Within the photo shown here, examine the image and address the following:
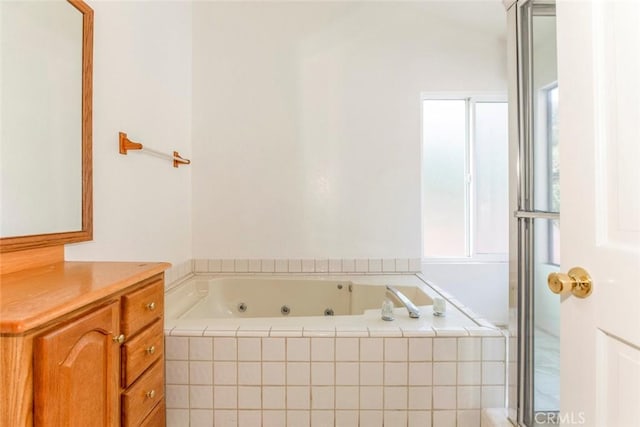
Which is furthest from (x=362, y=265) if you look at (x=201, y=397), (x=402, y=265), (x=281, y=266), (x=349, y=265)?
(x=201, y=397)

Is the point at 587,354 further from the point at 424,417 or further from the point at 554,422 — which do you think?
the point at 424,417

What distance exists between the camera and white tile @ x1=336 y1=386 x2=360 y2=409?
1.33 metres

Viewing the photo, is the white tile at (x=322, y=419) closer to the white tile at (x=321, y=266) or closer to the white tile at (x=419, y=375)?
the white tile at (x=419, y=375)

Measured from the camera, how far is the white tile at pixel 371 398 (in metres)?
1.33

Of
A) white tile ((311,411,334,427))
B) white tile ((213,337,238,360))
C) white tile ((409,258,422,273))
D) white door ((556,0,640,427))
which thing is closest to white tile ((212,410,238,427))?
white tile ((213,337,238,360))

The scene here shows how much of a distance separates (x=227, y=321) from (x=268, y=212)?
1.14 metres

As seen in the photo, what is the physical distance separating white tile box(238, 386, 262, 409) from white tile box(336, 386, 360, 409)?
1.11ft

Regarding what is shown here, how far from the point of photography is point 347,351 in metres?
1.35

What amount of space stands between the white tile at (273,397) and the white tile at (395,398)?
439 mm

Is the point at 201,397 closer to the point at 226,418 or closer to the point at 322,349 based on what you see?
the point at 226,418

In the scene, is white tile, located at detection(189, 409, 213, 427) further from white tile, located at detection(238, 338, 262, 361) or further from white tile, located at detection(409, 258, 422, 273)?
white tile, located at detection(409, 258, 422, 273)

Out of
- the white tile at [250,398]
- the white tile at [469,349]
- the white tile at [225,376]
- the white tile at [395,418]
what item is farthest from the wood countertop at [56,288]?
the white tile at [469,349]

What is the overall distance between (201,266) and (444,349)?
187 centimetres

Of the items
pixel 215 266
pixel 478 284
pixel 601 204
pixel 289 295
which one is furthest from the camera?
pixel 478 284
